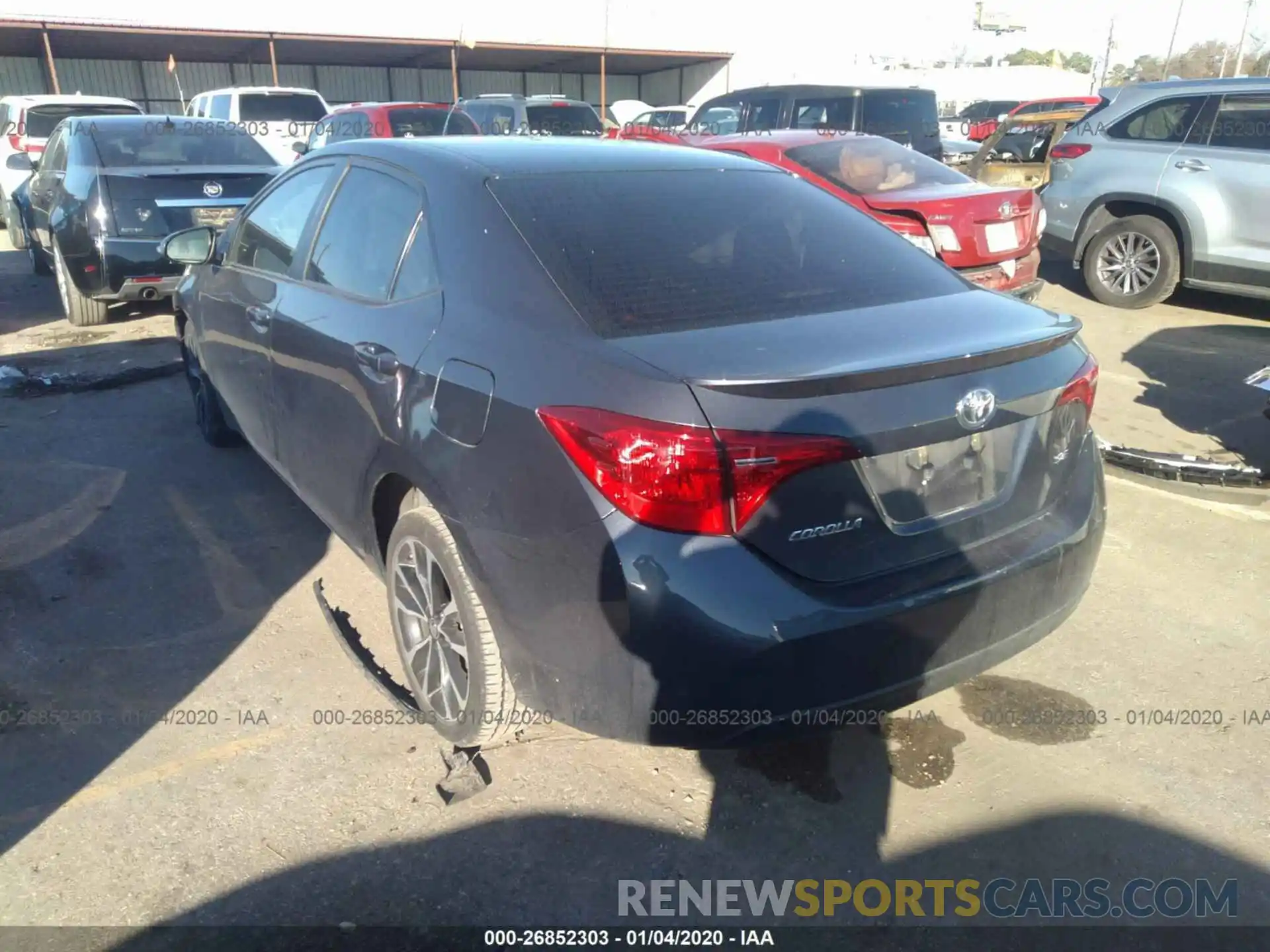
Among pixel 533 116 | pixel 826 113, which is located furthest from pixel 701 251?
pixel 533 116

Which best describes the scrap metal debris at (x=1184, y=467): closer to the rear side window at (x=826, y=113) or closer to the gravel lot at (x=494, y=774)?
the gravel lot at (x=494, y=774)

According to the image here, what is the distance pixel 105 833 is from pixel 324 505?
50.0 inches

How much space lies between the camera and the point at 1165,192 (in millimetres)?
8203

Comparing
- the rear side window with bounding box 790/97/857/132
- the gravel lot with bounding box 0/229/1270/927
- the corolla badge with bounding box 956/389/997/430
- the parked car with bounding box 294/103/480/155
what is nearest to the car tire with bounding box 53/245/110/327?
the gravel lot with bounding box 0/229/1270/927

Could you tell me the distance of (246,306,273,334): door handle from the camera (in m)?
3.75

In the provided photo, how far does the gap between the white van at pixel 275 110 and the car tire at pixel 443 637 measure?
14587 mm

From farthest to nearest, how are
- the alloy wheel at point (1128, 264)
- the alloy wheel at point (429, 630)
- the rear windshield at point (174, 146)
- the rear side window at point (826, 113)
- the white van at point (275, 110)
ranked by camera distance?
the white van at point (275, 110), the rear side window at point (826, 113), the alloy wheel at point (1128, 264), the rear windshield at point (174, 146), the alloy wheel at point (429, 630)

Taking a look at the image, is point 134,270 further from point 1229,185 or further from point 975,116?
point 975,116

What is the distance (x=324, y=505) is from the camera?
3537 mm

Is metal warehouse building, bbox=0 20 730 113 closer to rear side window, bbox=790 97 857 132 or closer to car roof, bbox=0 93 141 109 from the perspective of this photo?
car roof, bbox=0 93 141 109

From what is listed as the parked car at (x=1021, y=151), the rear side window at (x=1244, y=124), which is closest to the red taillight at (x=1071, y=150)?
the rear side window at (x=1244, y=124)

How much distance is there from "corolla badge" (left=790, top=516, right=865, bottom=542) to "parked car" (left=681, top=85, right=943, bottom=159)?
10.3m

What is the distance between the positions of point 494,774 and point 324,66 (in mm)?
34177

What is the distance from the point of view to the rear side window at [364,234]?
3.07 meters
